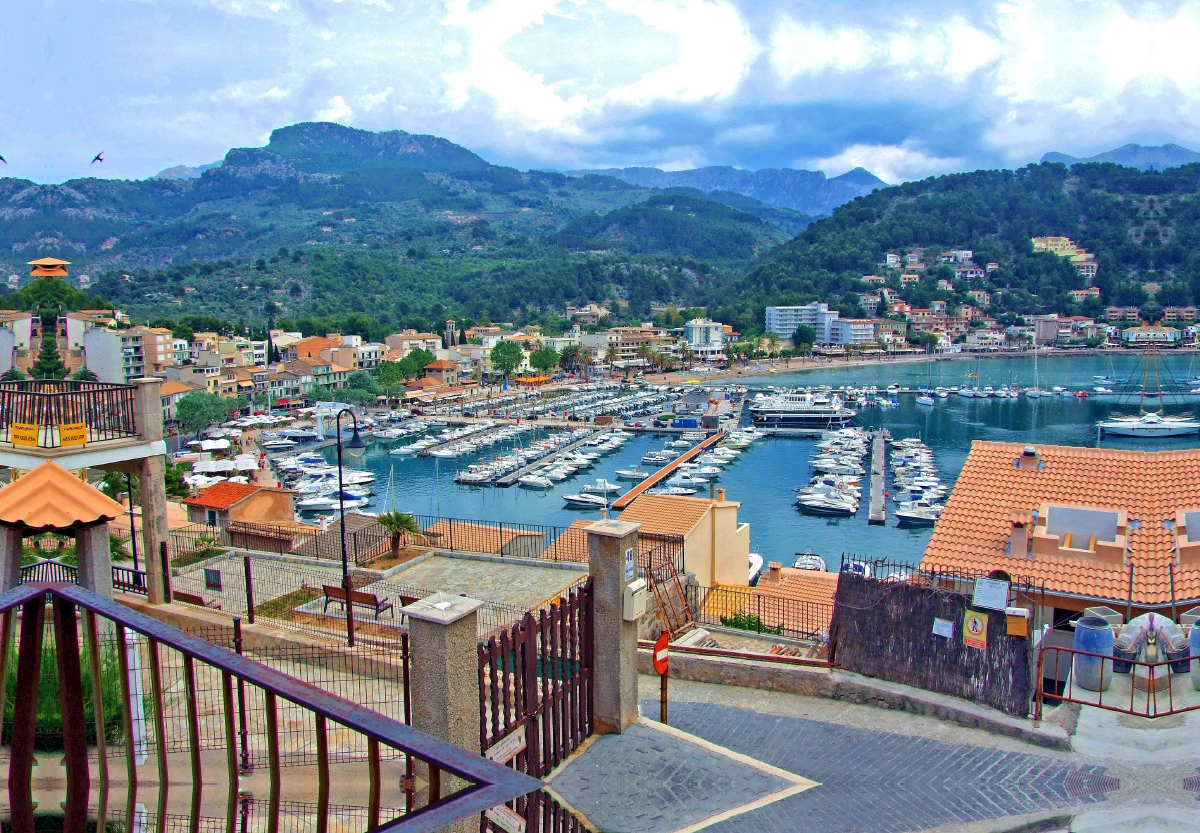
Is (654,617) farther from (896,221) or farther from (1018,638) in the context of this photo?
(896,221)

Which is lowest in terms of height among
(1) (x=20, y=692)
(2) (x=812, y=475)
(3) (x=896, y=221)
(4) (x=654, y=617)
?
(2) (x=812, y=475)

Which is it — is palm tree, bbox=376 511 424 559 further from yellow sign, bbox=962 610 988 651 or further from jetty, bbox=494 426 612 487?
jetty, bbox=494 426 612 487

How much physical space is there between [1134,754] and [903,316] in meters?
105

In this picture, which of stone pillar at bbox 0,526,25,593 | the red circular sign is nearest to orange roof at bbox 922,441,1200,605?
the red circular sign

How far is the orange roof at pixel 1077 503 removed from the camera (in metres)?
7.24

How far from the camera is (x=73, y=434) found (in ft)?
20.6

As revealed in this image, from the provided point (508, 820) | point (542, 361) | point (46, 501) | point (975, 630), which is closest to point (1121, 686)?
point (975, 630)

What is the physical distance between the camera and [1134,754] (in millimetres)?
5148

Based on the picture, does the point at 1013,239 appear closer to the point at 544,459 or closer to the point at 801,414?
the point at 801,414

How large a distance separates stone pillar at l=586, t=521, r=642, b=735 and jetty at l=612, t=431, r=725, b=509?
25962 millimetres

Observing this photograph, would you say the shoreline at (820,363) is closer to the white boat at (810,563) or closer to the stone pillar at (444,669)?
the white boat at (810,563)

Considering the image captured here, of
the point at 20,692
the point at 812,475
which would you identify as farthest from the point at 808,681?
the point at 812,475

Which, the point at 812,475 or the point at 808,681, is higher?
the point at 808,681

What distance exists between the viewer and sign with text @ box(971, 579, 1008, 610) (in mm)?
5797
